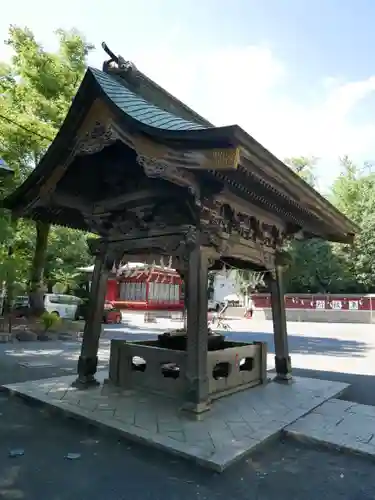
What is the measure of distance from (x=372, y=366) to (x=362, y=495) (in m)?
7.00

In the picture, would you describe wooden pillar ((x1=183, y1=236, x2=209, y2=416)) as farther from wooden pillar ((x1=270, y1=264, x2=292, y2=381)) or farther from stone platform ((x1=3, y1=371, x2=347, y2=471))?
wooden pillar ((x1=270, y1=264, x2=292, y2=381))

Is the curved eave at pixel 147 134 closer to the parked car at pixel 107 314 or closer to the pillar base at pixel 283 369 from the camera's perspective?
the pillar base at pixel 283 369

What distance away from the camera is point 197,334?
4688mm

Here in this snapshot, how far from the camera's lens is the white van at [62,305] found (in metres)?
20.2

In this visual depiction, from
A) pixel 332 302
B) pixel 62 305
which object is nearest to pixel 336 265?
pixel 332 302

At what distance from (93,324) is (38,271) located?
31.3ft

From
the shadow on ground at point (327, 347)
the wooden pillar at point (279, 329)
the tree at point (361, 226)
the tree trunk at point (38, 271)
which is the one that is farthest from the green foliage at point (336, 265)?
the wooden pillar at point (279, 329)

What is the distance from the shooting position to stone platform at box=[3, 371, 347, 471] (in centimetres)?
370

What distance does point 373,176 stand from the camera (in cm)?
3416

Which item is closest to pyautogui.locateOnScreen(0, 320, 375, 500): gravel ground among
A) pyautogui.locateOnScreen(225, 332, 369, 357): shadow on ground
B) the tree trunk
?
pyautogui.locateOnScreen(225, 332, 369, 357): shadow on ground

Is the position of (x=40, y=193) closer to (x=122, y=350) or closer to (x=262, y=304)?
(x=122, y=350)

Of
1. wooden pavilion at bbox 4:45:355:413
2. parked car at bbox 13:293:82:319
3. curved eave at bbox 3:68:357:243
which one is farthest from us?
parked car at bbox 13:293:82:319

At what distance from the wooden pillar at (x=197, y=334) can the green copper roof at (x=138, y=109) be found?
57.6 inches

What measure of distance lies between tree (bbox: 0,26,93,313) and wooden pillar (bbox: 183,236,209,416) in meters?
10.1
